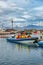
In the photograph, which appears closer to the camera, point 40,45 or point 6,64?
point 6,64

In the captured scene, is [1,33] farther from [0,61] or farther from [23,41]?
[0,61]

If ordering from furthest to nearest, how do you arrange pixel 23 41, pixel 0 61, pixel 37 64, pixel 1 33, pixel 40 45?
1. pixel 1 33
2. pixel 23 41
3. pixel 40 45
4. pixel 0 61
5. pixel 37 64

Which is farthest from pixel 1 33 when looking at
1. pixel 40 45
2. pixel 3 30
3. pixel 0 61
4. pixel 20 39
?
pixel 0 61

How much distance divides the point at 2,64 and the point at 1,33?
24408mm

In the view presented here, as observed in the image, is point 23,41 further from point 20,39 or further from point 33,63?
point 33,63

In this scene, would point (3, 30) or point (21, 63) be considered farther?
point (3, 30)

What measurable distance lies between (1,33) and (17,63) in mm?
24294

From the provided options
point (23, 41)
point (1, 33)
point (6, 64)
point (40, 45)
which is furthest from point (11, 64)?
point (1, 33)

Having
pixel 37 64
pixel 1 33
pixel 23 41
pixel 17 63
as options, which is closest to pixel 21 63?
pixel 17 63

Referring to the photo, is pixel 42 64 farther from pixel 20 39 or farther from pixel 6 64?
pixel 20 39

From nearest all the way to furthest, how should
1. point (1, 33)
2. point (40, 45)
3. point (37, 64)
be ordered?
point (37, 64)
point (40, 45)
point (1, 33)

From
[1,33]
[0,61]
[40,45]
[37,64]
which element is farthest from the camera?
[1,33]

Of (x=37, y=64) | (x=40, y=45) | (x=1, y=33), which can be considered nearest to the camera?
(x=37, y=64)

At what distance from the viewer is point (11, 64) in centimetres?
479
